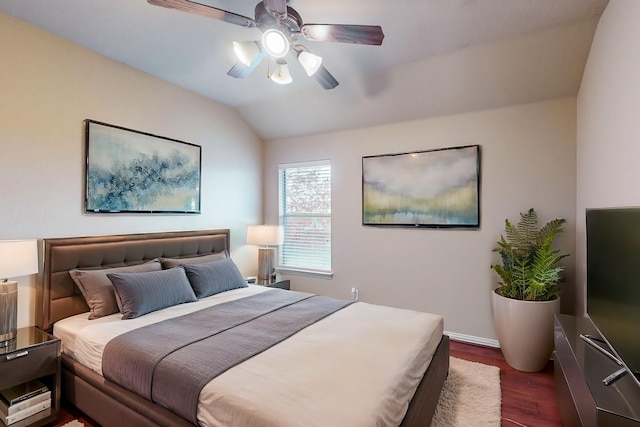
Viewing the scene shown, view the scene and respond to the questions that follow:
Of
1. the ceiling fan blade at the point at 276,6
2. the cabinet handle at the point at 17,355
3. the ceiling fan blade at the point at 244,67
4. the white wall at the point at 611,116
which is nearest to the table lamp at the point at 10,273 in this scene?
the cabinet handle at the point at 17,355

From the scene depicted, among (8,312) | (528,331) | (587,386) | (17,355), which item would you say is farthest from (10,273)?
(528,331)

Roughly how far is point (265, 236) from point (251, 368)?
251 centimetres

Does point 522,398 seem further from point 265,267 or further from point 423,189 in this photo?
point 265,267

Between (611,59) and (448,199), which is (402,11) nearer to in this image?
(611,59)

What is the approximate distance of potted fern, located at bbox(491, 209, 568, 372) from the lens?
8.78 feet

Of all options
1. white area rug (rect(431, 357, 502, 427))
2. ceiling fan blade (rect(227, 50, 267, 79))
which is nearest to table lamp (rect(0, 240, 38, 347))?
ceiling fan blade (rect(227, 50, 267, 79))

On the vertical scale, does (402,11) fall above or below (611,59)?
above

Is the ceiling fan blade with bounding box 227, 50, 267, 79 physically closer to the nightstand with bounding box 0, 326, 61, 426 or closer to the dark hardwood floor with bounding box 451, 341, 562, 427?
the nightstand with bounding box 0, 326, 61, 426

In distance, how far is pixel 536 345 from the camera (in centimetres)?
270

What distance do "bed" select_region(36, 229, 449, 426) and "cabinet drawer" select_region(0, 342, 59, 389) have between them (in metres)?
0.13

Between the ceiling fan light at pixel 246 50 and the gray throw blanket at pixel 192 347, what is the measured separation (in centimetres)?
187

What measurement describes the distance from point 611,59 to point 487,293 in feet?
7.41

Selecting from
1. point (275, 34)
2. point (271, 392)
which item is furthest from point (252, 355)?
point (275, 34)

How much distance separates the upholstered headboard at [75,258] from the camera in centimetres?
244
